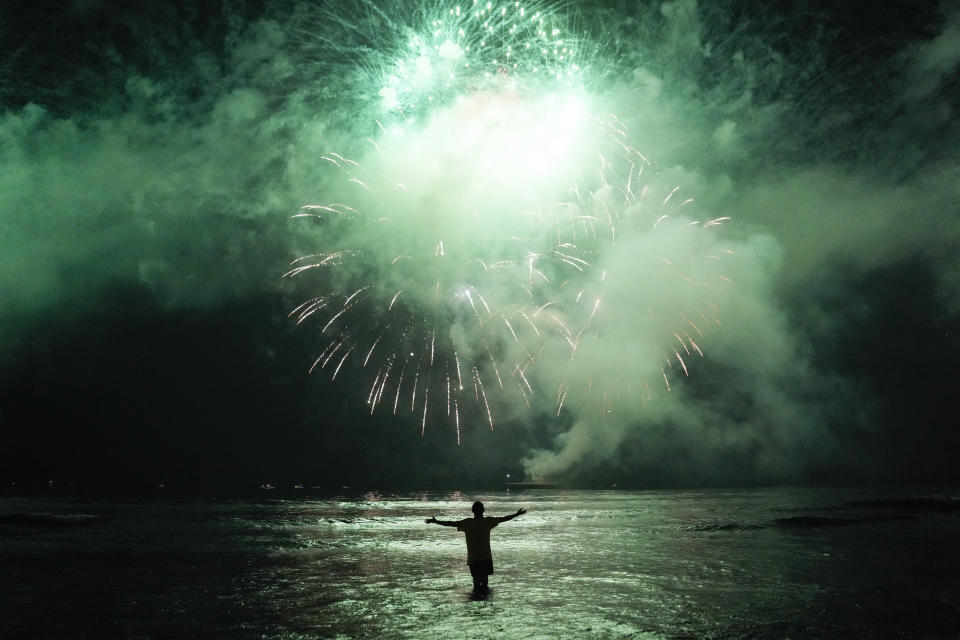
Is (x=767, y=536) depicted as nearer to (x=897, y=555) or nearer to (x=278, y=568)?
(x=897, y=555)

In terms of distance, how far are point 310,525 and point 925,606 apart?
3724 cm

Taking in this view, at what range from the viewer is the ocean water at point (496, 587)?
10.1m

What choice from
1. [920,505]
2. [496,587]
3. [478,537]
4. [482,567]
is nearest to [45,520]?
[496,587]

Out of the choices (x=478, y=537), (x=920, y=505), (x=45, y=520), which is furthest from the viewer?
(x=920, y=505)

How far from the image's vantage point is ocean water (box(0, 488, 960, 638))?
397 inches

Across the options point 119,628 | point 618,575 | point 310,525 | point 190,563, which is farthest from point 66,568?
point 310,525

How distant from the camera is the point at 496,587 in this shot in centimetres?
1412

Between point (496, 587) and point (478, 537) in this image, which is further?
point (496, 587)

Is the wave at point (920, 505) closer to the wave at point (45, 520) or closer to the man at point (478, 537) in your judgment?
the man at point (478, 537)

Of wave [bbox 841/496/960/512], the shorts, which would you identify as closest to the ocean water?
the shorts

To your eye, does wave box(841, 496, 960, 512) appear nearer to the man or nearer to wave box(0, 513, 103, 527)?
the man

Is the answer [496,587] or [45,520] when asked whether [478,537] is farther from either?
[45,520]

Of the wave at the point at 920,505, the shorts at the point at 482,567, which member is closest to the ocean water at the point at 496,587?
the shorts at the point at 482,567

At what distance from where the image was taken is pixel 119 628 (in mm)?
10242
